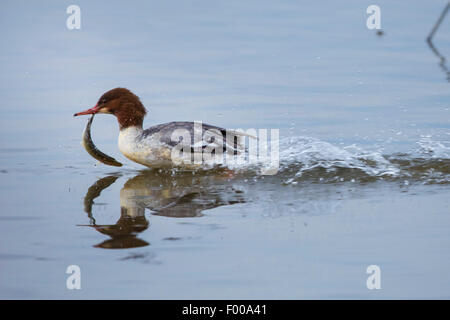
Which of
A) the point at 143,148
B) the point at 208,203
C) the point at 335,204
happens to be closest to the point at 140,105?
the point at 143,148

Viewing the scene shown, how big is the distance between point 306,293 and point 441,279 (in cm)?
89

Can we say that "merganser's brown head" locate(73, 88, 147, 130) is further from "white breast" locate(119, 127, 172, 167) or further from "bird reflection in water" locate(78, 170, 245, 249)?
"bird reflection in water" locate(78, 170, 245, 249)

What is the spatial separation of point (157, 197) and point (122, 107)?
5.96 ft

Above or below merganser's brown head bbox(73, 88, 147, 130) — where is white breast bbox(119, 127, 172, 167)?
below

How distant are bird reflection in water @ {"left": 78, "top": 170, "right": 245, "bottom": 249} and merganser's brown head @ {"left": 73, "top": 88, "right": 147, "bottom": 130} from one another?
61 centimetres

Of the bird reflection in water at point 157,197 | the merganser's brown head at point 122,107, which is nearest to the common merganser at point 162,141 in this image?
the merganser's brown head at point 122,107

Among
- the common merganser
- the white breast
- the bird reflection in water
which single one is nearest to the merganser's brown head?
the common merganser

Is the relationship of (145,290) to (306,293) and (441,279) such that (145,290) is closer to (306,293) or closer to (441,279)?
(306,293)

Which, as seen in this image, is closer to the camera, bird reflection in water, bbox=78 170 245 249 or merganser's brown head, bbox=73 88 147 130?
bird reflection in water, bbox=78 170 245 249

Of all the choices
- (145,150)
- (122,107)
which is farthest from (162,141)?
(122,107)

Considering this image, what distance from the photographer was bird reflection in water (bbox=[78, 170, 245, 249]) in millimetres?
6713

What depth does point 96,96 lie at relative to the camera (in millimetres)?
12172

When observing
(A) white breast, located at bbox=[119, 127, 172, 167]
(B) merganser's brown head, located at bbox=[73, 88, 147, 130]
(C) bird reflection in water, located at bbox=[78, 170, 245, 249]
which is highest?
(B) merganser's brown head, located at bbox=[73, 88, 147, 130]

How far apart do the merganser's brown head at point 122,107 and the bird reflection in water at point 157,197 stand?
2.01 feet
